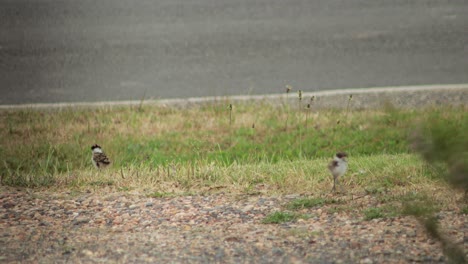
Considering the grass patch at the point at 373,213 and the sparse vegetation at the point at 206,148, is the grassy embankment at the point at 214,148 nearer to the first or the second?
the sparse vegetation at the point at 206,148

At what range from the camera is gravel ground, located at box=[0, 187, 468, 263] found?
4172 mm

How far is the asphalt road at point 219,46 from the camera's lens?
28.1 ft

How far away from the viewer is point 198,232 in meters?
4.61

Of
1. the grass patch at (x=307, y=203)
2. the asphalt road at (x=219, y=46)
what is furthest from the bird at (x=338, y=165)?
the asphalt road at (x=219, y=46)

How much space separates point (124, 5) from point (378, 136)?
16.4ft

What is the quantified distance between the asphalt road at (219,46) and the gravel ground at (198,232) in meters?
3.21

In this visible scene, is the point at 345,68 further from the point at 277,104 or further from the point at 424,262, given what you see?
the point at 424,262

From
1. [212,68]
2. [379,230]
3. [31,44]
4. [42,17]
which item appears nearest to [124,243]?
[379,230]

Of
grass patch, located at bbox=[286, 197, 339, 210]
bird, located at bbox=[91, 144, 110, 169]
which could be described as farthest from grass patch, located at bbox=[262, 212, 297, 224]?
bird, located at bbox=[91, 144, 110, 169]

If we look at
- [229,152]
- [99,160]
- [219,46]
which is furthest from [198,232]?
[219,46]

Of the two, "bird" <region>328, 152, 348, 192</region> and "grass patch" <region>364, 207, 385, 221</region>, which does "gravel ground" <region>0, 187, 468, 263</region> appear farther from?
"bird" <region>328, 152, 348, 192</region>

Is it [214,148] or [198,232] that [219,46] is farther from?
[198,232]

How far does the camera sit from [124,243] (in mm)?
4414

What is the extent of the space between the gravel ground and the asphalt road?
10.5 feet
